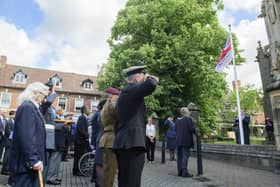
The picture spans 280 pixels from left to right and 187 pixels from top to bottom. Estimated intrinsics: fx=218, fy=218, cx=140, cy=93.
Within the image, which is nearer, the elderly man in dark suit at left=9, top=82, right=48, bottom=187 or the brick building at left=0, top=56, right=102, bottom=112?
the elderly man in dark suit at left=9, top=82, right=48, bottom=187

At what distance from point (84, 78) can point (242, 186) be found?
38820 millimetres

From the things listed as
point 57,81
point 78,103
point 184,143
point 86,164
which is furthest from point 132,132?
point 57,81

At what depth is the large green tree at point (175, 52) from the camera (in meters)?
17.7

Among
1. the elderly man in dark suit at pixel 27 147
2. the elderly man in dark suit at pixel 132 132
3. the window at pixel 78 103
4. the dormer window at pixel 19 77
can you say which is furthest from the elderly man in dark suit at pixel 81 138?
the dormer window at pixel 19 77

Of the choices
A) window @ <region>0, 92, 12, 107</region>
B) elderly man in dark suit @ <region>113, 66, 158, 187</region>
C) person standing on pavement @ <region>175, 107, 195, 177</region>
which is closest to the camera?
elderly man in dark suit @ <region>113, 66, 158, 187</region>

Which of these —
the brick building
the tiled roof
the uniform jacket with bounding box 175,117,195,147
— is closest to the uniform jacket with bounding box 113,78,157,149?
the uniform jacket with bounding box 175,117,195,147

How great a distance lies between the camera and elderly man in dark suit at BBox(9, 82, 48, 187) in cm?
263

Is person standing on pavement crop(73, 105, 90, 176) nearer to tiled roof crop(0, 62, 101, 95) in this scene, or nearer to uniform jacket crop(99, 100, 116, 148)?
uniform jacket crop(99, 100, 116, 148)

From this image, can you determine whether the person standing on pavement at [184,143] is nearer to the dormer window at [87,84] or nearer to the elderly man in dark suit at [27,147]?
the elderly man in dark suit at [27,147]

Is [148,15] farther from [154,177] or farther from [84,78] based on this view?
[84,78]

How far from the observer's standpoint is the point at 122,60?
18531mm

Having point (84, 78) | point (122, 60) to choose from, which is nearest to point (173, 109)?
point (122, 60)

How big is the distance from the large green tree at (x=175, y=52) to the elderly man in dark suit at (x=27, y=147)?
14.0m

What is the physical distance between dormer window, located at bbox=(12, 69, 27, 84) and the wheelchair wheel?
33923 mm
